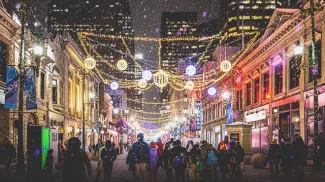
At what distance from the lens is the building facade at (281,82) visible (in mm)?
29312

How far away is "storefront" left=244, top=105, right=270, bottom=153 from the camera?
39362mm

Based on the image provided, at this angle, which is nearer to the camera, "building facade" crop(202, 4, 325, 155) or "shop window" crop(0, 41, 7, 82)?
"shop window" crop(0, 41, 7, 82)

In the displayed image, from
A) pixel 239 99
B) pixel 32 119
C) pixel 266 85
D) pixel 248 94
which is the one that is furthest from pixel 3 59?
pixel 239 99

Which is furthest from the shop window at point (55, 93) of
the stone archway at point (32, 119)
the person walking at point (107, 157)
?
the person walking at point (107, 157)

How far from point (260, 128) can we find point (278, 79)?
5.84 meters

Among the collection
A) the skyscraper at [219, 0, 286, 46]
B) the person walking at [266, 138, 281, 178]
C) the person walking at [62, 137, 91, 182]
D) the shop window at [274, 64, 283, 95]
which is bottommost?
the person walking at [266, 138, 281, 178]

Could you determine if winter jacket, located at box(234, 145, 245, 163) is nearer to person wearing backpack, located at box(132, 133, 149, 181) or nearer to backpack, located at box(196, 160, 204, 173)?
backpack, located at box(196, 160, 204, 173)

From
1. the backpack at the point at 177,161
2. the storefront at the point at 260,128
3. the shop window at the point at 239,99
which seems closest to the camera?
the backpack at the point at 177,161

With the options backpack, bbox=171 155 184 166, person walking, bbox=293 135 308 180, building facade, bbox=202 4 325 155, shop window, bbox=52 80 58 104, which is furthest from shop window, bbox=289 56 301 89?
shop window, bbox=52 80 58 104

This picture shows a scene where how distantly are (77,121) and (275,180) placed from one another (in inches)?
1508

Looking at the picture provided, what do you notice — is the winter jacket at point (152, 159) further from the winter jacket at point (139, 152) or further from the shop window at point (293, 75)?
the shop window at point (293, 75)

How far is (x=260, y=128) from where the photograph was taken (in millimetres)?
41219

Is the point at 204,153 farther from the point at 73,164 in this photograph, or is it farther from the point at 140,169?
the point at 73,164

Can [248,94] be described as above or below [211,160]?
above
